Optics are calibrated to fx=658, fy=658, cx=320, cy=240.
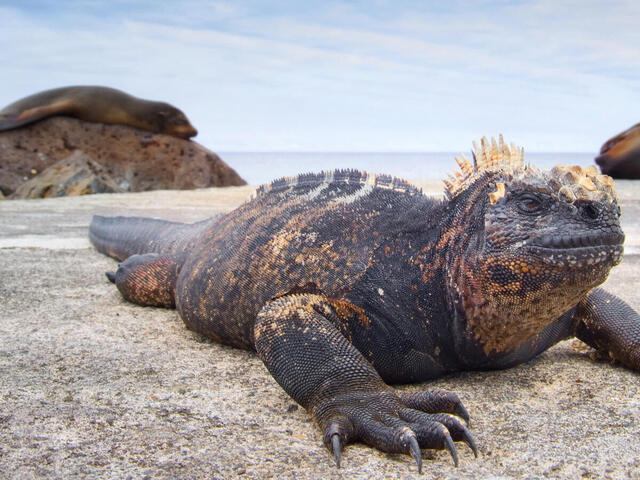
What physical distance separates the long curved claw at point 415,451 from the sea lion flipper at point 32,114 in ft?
45.0

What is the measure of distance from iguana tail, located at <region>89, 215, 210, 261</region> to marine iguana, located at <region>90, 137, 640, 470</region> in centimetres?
93

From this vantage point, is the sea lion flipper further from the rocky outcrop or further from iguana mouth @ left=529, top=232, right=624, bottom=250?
iguana mouth @ left=529, top=232, right=624, bottom=250

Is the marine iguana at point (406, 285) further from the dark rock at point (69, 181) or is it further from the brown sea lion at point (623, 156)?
the brown sea lion at point (623, 156)

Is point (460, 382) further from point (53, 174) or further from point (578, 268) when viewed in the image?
point (53, 174)

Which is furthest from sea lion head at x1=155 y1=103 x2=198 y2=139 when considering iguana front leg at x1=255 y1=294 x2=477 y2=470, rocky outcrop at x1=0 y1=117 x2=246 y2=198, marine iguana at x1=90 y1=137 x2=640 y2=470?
iguana front leg at x1=255 y1=294 x2=477 y2=470

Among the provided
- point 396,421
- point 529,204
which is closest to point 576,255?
point 529,204

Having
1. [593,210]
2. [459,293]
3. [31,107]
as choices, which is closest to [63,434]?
[459,293]

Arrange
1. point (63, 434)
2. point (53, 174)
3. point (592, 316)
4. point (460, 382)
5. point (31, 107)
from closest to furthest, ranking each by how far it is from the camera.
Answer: point (63, 434), point (460, 382), point (592, 316), point (53, 174), point (31, 107)

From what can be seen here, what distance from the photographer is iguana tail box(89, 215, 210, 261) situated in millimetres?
4375

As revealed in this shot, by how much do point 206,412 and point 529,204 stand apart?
1.38 metres

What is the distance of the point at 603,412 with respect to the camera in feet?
8.07

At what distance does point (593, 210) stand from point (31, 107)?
14.0 metres

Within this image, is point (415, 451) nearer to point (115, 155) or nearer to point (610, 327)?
point (610, 327)

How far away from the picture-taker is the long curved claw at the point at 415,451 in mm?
1944
